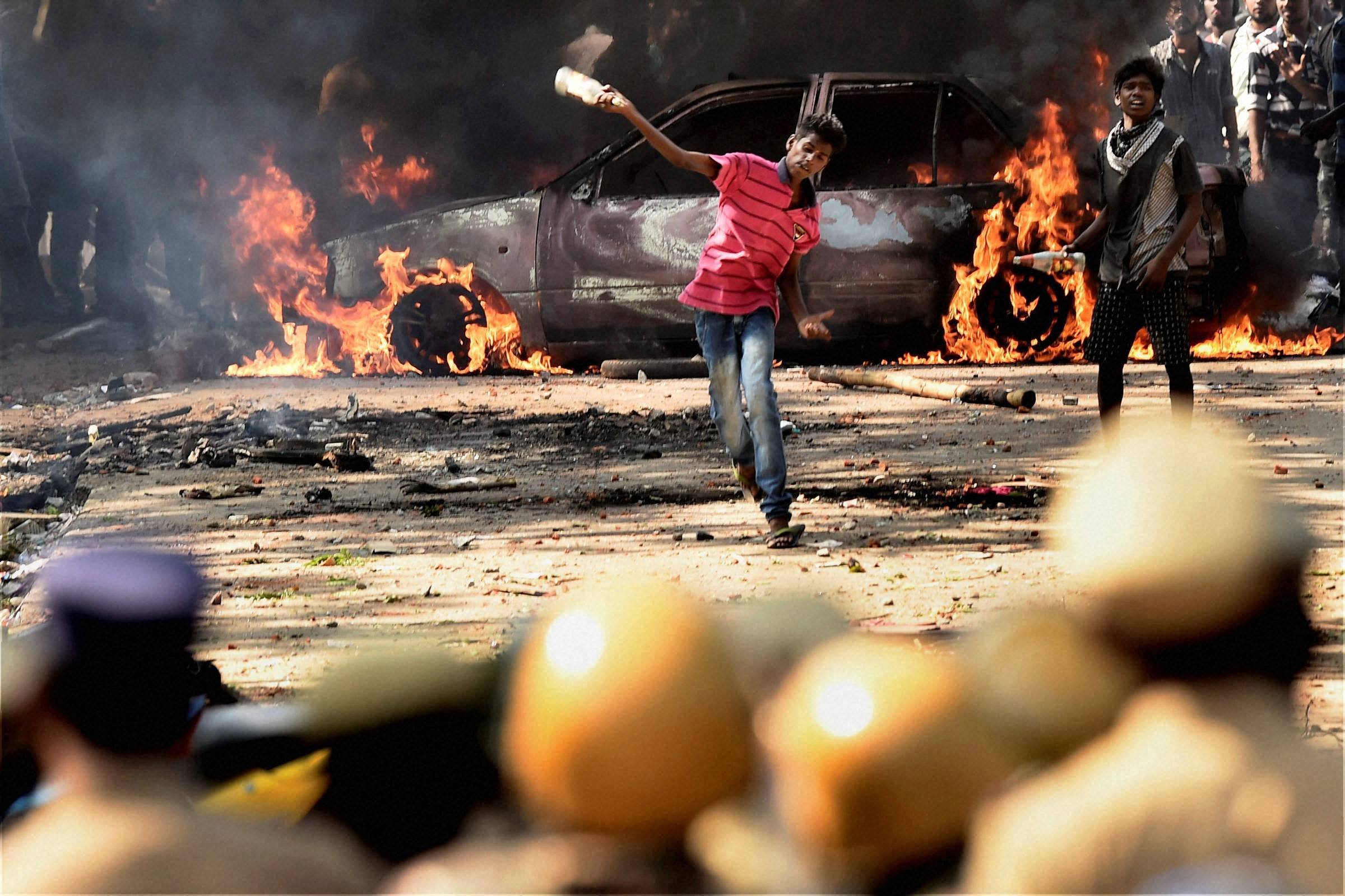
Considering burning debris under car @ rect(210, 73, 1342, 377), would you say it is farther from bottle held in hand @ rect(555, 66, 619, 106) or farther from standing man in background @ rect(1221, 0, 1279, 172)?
bottle held in hand @ rect(555, 66, 619, 106)

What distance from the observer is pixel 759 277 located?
5.19 metres

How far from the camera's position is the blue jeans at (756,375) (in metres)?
5.14

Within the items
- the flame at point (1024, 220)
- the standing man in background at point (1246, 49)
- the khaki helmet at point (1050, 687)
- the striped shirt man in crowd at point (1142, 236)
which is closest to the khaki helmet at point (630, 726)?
the khaki helmet at point (1050, 687)

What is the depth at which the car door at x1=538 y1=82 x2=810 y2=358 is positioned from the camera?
10.6 metres

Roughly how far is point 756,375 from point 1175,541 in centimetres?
394

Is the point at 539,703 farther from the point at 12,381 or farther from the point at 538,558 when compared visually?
the point at 12,381

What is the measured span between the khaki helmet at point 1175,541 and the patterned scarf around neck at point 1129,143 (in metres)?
4.65

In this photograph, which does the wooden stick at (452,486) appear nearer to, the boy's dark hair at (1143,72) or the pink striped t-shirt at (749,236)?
the pink striped t-shirt at (749,236)

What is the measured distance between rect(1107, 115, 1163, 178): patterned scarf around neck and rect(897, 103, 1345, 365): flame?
4681mm

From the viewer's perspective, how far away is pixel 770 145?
12.6 m

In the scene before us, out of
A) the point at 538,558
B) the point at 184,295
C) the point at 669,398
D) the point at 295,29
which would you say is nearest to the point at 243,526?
the point at 538,558

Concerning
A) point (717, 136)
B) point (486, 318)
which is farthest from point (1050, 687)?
point (717, 136)

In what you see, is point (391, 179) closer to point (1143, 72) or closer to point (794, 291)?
point (794, 291)

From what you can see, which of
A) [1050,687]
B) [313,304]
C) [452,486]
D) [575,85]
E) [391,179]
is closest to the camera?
[1050,687]
